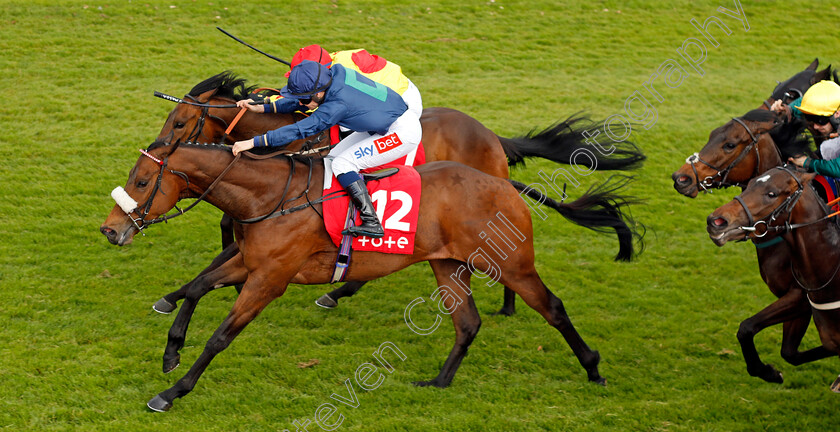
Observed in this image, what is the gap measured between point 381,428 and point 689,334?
120 inches

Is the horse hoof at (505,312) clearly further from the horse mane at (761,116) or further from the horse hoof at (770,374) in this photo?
the horse mane at (761,116)

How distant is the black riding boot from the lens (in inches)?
190

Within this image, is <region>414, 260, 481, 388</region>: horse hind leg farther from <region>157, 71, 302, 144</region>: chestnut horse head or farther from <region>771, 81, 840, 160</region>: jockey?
<region>771, 81, 840, 160</region>: jockey

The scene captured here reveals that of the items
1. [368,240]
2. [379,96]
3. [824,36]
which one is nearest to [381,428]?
[368,240]

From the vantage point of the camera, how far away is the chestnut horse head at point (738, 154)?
5.49 metres

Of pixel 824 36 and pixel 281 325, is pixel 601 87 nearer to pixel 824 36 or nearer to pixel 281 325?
pixel 824 36

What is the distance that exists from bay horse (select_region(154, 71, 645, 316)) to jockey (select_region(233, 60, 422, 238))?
Result: 945mm

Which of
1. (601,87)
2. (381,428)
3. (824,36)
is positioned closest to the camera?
(381,428)

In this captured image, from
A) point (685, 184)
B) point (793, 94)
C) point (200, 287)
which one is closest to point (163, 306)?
point (200, 287)

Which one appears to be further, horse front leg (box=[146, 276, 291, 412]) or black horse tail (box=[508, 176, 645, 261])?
black horse tail (box=[508, 176, 645, 261])

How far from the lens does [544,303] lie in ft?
17.4

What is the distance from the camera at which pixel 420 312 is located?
21.8ft

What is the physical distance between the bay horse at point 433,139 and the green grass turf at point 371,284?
2.15 ft

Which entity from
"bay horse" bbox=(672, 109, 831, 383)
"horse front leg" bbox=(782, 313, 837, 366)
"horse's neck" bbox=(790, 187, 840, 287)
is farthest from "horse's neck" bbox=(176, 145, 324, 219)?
"horse front leg" bbox=(782, 313, 837, 366)
